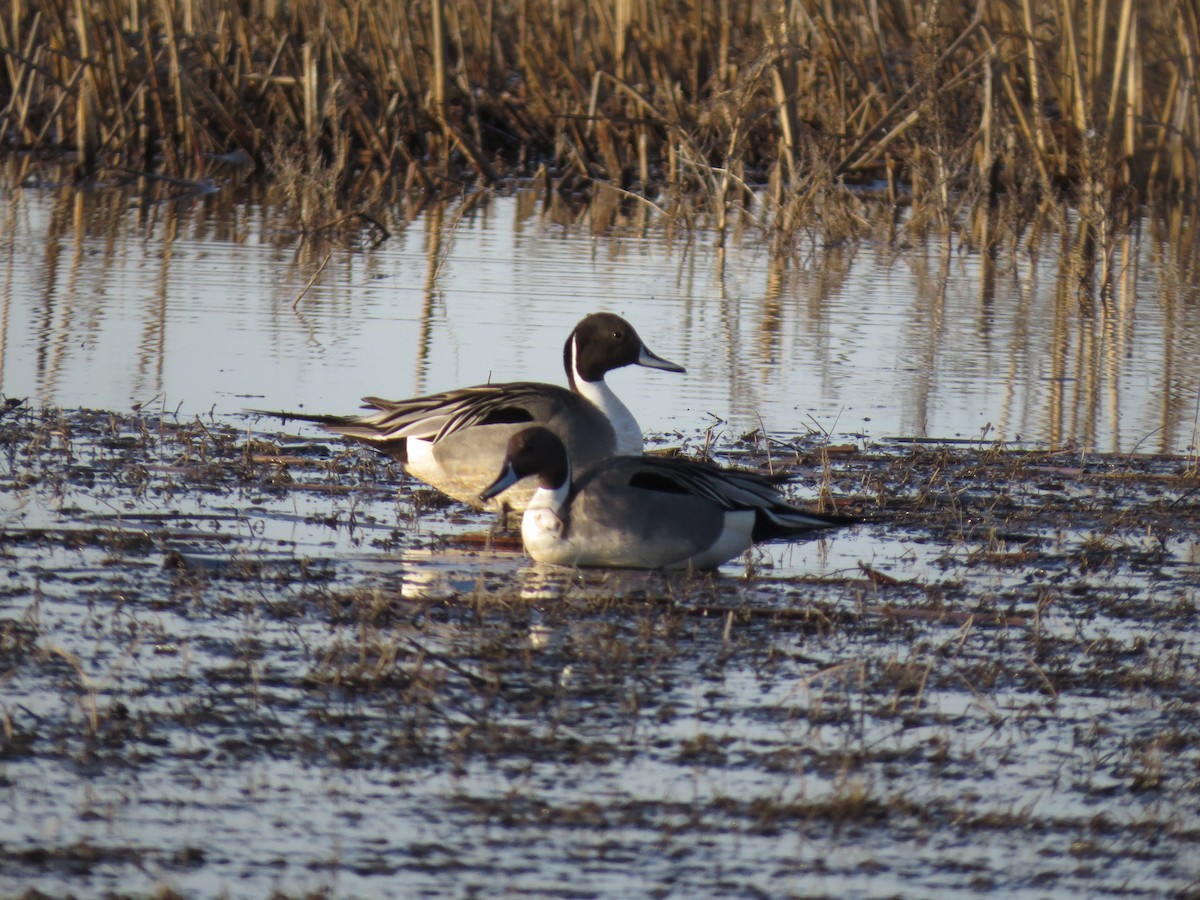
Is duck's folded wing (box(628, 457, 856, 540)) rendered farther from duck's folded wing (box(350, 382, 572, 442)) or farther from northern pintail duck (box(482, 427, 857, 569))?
duck's folded wing (box(350, 382, 572, 442))

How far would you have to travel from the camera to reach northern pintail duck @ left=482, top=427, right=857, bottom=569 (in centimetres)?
498

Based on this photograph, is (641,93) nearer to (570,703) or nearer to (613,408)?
(613,408)

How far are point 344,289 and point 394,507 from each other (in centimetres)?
433

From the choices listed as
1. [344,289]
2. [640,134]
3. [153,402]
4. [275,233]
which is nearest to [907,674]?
[153,402]

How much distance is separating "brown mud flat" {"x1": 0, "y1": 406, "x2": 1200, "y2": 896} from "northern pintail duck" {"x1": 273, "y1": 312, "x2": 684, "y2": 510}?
170mm

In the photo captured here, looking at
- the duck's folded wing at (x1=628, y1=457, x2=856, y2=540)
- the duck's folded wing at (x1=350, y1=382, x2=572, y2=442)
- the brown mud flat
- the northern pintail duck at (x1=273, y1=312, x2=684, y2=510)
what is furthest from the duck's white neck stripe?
the duck's folded wing at (x1=628, y1=457, x2=856, y2=540)

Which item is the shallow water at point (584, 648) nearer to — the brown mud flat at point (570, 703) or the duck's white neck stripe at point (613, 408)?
the brown mud flat at point (570, 703)

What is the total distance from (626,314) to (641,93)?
565 centimetres

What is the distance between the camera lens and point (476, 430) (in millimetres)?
5707

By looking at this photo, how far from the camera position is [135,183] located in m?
14.1

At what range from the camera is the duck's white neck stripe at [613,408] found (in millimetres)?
6176

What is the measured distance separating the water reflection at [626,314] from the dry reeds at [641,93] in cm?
77

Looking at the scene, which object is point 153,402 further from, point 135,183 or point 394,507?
point 135,183

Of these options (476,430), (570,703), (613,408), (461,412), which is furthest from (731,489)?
(570,703)
